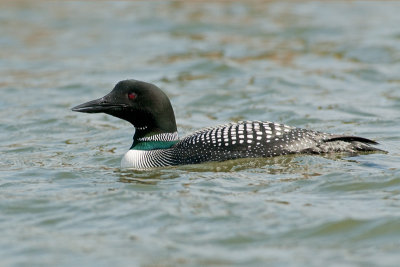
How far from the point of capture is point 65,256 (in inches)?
179

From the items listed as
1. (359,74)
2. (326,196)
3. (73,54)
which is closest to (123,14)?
(73,54)

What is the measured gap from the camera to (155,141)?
22.1 feet

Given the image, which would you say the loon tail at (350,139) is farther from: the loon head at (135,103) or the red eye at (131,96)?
the red eye at (131,96)

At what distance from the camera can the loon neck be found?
671cm

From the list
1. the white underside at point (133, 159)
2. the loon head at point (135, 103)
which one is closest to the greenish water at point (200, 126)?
the white underside at point (133, 159)

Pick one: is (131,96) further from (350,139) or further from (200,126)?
(200,126)

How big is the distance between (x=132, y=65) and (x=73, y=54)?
1369 mm

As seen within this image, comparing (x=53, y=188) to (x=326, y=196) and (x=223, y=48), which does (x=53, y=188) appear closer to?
(x=326, y=196)

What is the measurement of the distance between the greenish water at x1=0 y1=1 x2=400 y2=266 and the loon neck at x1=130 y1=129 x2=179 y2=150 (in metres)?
0.31

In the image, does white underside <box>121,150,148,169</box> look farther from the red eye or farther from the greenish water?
the red eye

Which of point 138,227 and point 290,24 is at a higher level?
point 290,24

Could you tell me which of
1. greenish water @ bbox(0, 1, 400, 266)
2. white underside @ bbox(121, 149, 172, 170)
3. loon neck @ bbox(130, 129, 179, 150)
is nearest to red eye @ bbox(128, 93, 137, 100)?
loon neck @ bbox(130, 129, 179, 150)

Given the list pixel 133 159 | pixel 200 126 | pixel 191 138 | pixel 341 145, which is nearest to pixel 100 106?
pixel 133 159

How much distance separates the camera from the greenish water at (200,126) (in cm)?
471
